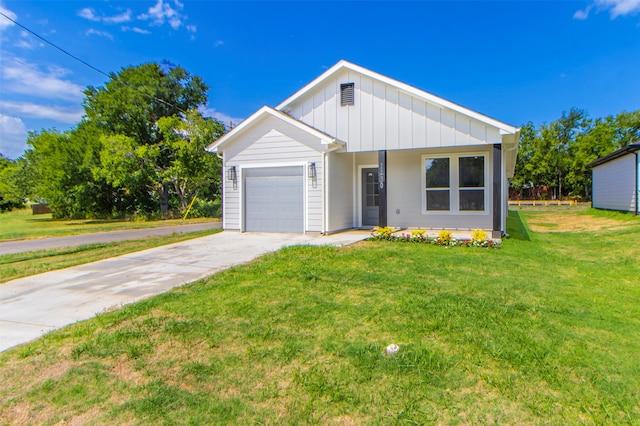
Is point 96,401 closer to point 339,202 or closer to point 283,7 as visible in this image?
point 339,202

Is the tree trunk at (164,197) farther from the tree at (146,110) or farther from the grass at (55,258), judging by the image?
the grass at (55,258)

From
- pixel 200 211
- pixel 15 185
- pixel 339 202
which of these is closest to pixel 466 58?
pixel 339 202

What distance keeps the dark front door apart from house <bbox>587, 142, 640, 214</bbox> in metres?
13.0

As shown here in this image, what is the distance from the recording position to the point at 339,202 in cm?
1132

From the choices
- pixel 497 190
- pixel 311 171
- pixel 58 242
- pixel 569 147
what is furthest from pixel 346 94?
pixel 569 147

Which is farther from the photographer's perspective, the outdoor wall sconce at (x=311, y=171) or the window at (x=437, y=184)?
the window at (x=437, y=184)

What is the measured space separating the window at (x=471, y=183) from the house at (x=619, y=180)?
34.5ft

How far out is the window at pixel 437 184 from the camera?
452 inches

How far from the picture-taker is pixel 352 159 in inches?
485

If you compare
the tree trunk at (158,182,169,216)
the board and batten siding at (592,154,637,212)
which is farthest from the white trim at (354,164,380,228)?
the tree trunk at (158,182,169,216)

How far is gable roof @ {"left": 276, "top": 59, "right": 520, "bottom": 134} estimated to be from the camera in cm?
926

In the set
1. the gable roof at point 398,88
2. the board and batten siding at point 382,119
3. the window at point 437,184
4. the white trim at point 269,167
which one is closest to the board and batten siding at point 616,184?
the window at point 437,184

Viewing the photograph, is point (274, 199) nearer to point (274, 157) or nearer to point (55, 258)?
point (274, 157)

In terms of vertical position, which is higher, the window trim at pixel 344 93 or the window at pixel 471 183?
the window trim at pixel 344 93
